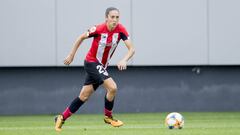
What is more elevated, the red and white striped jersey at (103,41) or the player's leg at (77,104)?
the red and white striped jersey at (103,41)

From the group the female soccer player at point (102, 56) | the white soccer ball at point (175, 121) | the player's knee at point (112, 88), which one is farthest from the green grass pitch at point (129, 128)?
the player's knee at point (112, 88)

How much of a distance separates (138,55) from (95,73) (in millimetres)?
11091

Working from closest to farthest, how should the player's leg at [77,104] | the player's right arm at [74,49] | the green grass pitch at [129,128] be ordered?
the green grass pitch at [129,128] → the player's right arm at [74,49] → the player's leg at [77,104]

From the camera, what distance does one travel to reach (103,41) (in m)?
15.3

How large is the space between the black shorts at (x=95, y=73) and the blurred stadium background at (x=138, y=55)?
1070 centimetres

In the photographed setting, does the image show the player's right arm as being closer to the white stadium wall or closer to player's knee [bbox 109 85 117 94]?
player's knee [bbox 109 85 117 94]

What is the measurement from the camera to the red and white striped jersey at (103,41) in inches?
599

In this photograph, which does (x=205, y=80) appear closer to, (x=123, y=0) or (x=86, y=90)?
(x=123, y=0)

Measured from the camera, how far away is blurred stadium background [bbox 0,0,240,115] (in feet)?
85.4

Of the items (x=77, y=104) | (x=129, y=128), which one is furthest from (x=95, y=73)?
(x=129, y=128)

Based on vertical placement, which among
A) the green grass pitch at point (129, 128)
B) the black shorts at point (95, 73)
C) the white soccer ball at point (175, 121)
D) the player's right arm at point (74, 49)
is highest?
the player's right arm at point (74, 49)

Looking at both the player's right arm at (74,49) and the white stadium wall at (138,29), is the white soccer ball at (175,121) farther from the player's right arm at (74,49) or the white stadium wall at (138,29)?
the white stadium wall at (138,29)

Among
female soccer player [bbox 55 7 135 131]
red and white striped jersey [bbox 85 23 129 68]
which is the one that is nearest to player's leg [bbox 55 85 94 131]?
female soccer player [bbox 55 7 135 131]

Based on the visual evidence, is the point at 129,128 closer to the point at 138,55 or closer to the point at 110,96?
the point at 110,96
